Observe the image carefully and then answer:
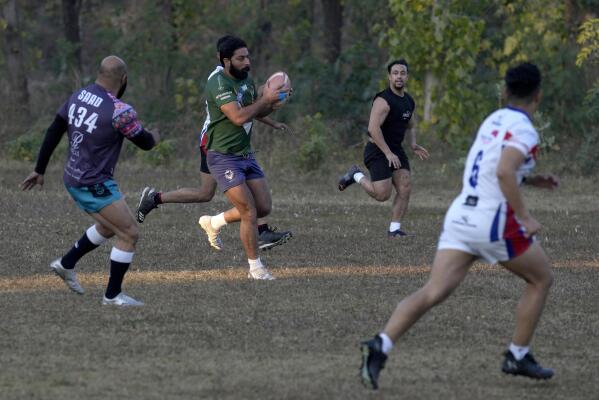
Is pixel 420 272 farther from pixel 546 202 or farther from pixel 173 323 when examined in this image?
pixel 546 202

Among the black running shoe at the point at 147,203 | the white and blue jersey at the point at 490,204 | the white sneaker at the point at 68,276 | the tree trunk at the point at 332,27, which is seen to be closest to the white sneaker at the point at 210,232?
the black running shoe at the point at 147,203

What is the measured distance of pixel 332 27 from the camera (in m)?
36.9

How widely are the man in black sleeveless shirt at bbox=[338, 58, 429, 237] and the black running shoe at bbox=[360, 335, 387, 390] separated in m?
7.68

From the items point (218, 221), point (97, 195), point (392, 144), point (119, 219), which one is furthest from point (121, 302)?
point (392, 144)

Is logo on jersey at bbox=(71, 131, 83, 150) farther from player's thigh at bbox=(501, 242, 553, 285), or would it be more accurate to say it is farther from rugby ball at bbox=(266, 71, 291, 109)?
player's thigh at bbox=(501, 242, 553, 285)

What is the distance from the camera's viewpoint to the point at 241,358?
8.11 meters

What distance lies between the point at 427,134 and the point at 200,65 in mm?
10570

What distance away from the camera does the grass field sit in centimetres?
744

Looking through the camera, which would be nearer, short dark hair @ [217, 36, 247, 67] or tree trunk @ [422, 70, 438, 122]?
short dark hair @ [217, 36, 247, 67]

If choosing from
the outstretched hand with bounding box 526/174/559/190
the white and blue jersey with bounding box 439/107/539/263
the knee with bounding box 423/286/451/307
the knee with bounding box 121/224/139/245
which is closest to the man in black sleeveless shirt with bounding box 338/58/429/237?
the knee with bounding box 121/224/139/245

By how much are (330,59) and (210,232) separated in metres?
23.3

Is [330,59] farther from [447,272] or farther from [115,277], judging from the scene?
[447,272]

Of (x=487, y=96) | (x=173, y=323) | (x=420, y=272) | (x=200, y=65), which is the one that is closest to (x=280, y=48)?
(x=200, y=65)

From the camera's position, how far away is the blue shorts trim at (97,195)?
973 cm
